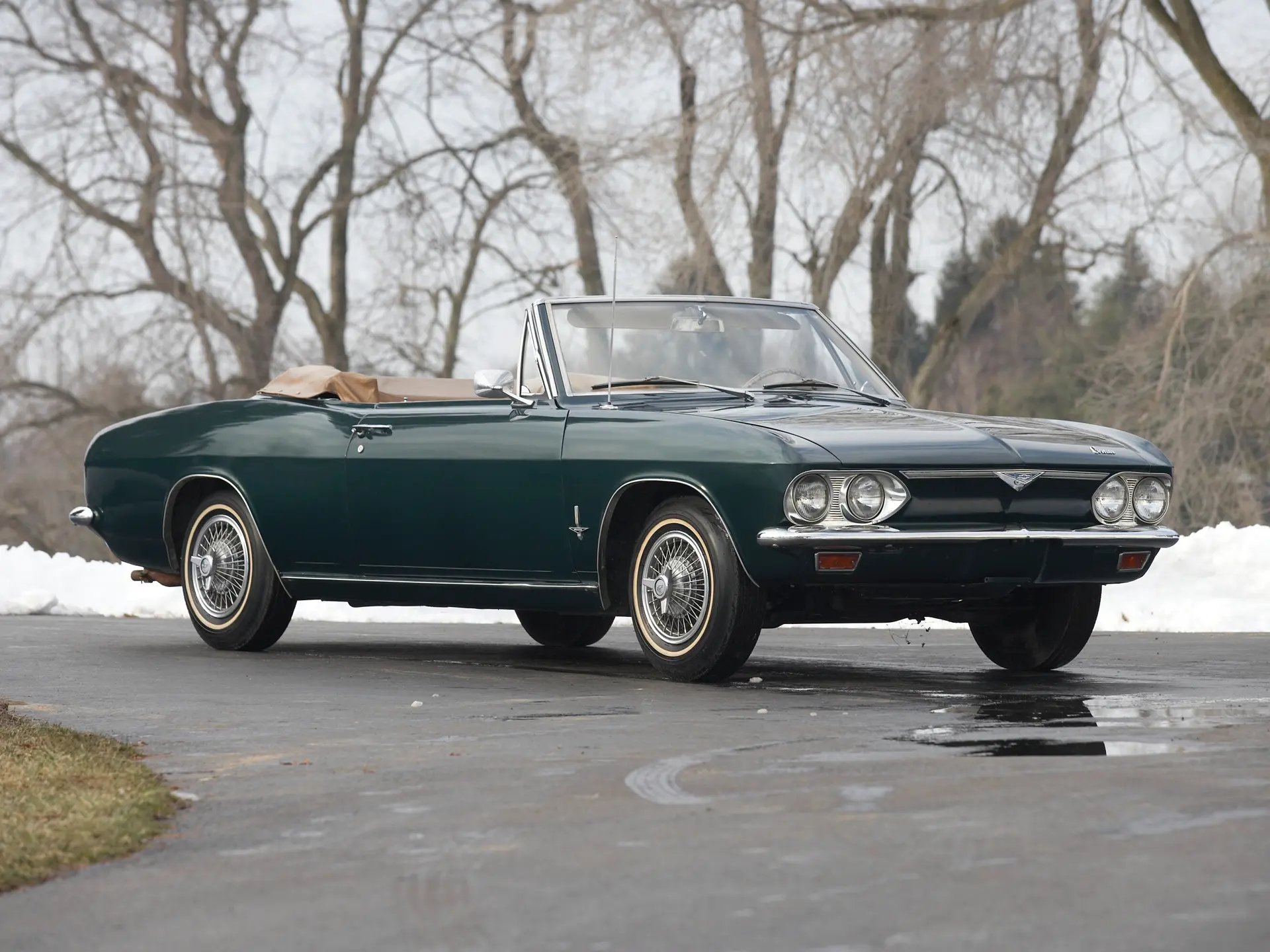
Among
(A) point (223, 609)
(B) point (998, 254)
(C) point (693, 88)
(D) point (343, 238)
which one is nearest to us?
(A) point (223, 609)

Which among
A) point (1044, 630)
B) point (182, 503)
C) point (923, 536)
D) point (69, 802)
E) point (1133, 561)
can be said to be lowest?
point (69, 802)

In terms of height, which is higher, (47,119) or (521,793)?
(47,119)

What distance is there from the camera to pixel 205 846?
17.5ft

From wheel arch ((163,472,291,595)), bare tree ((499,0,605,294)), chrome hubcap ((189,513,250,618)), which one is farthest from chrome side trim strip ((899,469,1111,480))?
bare tree ((499,0,605,294))

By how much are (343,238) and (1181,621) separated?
25464mm

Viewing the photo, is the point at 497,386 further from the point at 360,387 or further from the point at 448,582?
the point at 360,387

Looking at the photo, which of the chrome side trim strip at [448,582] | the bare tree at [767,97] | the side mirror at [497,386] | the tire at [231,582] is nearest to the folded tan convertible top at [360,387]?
the tire at [231,582]

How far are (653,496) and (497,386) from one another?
1027 mm

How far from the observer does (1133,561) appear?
933 cm

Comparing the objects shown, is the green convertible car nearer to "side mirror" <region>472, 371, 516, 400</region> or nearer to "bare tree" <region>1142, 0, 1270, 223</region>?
"side mirror" <region>472, 371, 516, 400</region>

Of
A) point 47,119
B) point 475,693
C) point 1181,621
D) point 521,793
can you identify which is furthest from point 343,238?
point 521,793

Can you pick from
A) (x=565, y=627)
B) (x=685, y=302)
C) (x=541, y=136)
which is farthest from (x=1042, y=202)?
(x=685, y=302)

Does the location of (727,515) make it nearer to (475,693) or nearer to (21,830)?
(475,693)

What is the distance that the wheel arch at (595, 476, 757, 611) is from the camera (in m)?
9.28
